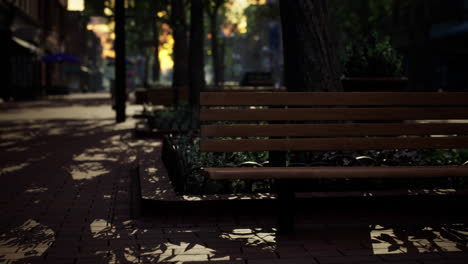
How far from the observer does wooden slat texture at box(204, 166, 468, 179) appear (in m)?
4.77

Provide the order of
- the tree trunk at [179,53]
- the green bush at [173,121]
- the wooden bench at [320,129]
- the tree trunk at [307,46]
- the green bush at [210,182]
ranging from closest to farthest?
the wooden bench at [320,129], the green bush at [210,182], the tree trunk at [307,46], the green bush at [173,121], the tree trunk at [179,53]

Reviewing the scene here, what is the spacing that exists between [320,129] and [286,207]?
630 mm

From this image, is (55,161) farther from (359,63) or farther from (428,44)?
(428,44)

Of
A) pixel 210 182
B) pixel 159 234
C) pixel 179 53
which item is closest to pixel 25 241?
pixel 159 234

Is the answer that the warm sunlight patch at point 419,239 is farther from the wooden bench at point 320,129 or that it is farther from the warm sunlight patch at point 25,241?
the warm sunlight patch at point 25,241

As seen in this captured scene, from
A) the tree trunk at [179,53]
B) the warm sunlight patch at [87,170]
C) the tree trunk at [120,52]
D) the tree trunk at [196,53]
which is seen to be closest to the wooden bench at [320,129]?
the warm sunlight patch at [87,170]

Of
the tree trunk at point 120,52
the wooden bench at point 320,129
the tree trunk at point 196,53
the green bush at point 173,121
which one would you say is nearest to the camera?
the wooden bench at point 320,129

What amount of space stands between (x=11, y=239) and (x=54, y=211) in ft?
3.36

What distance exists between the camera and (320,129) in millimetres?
5176

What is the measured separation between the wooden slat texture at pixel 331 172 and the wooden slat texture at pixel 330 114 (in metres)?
0.39

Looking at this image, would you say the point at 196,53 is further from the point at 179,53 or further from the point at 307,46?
the point at 307,46

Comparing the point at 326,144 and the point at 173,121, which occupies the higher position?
the point at 326,144

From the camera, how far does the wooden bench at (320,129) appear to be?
4.91 metres

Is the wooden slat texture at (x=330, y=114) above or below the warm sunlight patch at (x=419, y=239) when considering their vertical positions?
above
